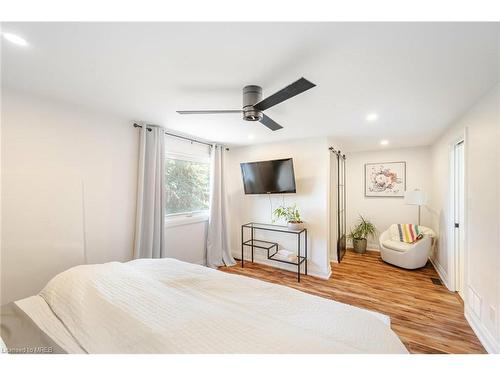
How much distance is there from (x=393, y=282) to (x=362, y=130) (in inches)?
90.1

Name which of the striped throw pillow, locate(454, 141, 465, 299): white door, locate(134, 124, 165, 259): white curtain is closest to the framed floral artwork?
the striped throw pillow

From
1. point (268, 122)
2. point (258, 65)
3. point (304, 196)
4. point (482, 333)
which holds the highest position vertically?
point (258, 65)

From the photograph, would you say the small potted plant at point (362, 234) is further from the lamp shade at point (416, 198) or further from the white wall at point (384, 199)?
the lamp shade at point (416, 198)

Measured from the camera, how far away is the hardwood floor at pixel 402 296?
1.86 metres

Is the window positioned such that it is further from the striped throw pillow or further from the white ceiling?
the striped throw pillow

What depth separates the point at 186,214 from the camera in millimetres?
3463

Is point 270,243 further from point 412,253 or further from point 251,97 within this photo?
point 251,97

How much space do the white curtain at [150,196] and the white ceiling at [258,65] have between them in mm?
458

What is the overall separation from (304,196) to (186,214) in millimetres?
2035

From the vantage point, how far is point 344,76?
152 cm

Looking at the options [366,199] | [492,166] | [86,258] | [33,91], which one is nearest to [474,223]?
[492,166]

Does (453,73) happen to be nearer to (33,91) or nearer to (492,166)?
(492,166)

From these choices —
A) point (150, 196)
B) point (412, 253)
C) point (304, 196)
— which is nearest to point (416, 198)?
point (412, 253)

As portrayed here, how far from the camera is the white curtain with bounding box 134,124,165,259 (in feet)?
8.50
